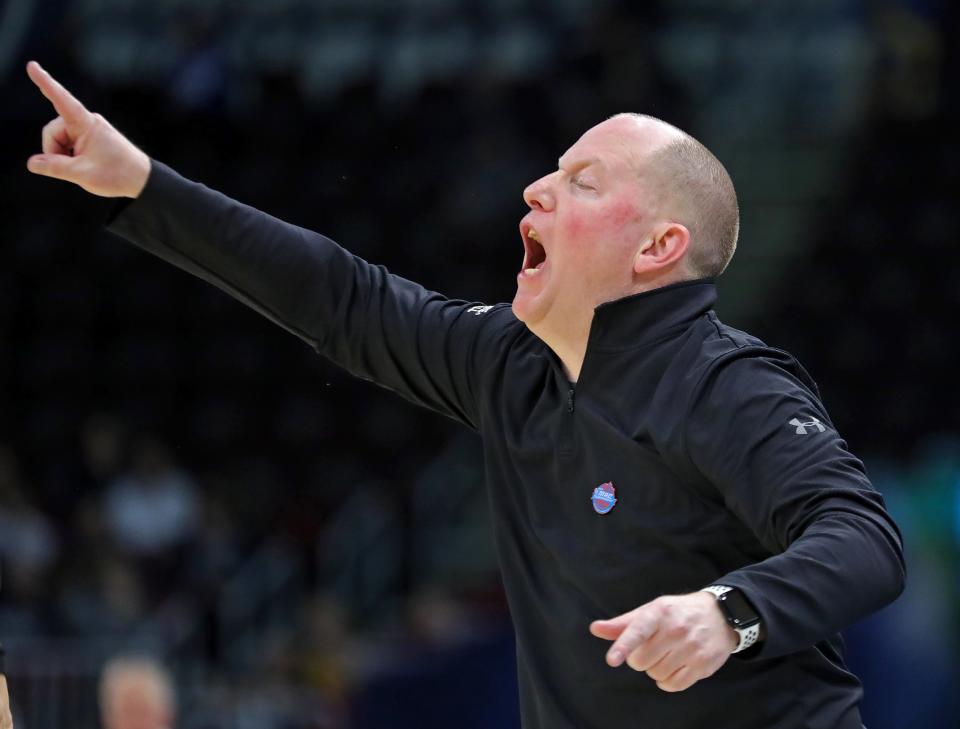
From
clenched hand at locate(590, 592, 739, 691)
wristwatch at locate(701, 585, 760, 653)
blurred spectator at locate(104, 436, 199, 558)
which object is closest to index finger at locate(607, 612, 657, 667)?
clenched hand at locate(590, 592, 739, 691)

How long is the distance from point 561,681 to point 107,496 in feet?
25.2

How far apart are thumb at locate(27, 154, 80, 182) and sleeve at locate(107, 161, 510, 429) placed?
0.52 ft

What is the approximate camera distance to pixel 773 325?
11562mm

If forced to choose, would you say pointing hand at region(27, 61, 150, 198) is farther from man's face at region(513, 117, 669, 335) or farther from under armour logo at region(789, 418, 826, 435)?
under armour logo at region(789, 418, 826, 435)

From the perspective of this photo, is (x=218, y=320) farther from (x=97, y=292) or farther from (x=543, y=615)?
(x=543, y=615)

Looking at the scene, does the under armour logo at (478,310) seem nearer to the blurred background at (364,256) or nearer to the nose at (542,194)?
the nose at (542,194)

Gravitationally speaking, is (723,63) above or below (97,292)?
above

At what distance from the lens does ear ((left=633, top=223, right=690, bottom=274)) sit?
10.9ft

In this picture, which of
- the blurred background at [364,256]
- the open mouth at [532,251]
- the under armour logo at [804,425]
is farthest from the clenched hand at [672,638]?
the blurred background at [364,256]

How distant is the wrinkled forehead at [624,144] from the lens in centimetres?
335

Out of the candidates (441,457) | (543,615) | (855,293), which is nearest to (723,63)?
(855,293)

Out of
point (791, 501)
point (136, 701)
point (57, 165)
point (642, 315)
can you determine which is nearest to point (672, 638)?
point (791, 501)

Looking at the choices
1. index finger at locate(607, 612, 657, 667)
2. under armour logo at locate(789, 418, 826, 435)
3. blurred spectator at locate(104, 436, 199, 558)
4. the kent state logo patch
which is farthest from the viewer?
blurred spectator at locate(104, 436, 199, 558)

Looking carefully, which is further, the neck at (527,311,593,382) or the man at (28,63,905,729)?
the neck at (527,311,593,382)
